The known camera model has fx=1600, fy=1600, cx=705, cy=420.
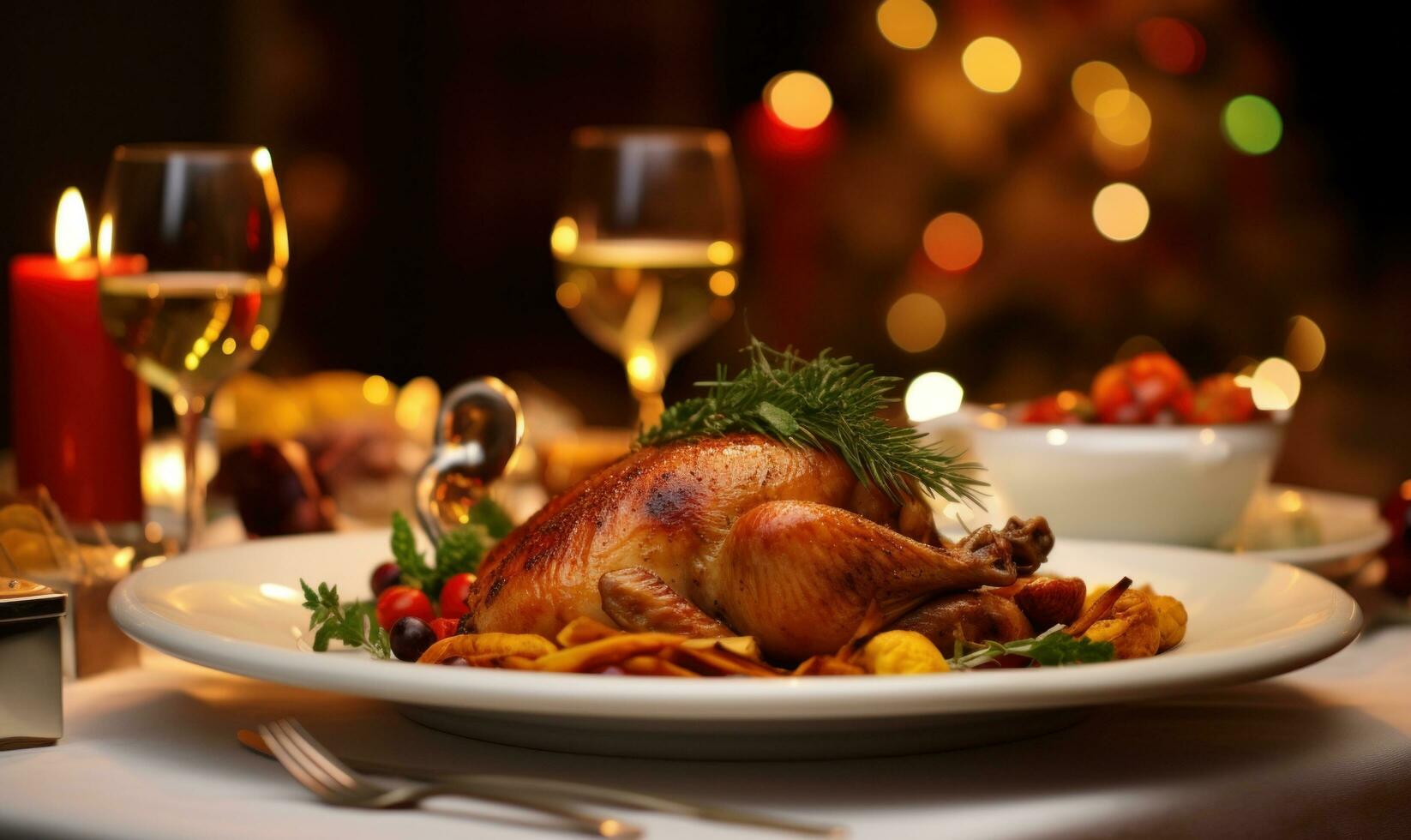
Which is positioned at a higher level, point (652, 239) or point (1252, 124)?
point (1252, 124)

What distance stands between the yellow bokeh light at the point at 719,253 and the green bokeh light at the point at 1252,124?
2.35 m

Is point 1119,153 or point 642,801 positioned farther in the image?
point 1119,153

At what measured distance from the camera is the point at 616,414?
653cm

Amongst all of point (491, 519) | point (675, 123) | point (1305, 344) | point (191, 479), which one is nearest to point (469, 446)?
point (491, 519)

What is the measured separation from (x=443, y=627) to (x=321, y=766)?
38cm

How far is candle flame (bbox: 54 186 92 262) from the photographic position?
84.0 inches

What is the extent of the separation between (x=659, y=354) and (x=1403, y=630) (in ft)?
4.38

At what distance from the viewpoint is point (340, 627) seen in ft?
4.71

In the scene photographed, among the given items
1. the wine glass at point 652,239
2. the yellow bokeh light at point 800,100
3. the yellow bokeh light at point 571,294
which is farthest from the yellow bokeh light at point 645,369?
the yellow bokeh light at point 800,100

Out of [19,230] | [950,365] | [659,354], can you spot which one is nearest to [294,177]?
[19,230]

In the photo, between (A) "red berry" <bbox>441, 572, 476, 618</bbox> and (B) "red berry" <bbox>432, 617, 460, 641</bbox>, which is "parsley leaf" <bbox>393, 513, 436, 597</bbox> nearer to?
(A) "red berry" <bbox>441, 572, 476, 618</bbox>

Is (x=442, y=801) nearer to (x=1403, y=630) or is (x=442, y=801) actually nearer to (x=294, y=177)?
(x=1403, y=630)

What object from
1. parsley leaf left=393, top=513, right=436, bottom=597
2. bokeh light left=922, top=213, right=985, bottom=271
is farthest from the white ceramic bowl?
bokeh light left=922, top=213, right=985, bottom=271

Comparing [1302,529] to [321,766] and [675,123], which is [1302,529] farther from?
[675,123]
